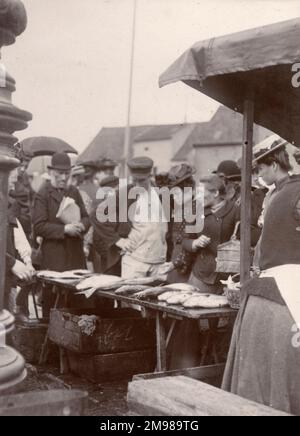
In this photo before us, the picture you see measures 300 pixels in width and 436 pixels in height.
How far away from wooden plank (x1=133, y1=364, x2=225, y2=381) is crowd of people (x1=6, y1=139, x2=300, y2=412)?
59cm

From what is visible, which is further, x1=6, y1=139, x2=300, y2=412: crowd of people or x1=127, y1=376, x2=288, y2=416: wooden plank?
x1=6, y1=139, x2=300, y2=412: crowd of people

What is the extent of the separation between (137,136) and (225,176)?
52.9m

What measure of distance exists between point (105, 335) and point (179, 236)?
1389mm

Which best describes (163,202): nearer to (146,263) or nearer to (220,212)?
(146,263)

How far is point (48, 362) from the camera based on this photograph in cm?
601

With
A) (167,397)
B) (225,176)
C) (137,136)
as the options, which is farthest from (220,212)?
(137,136)

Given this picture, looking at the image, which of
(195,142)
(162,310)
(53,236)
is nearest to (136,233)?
(53,236)

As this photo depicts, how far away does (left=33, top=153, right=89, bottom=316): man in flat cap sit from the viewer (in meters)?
6.90

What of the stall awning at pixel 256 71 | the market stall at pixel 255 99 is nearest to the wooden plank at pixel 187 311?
the market stall at pixel 255 99

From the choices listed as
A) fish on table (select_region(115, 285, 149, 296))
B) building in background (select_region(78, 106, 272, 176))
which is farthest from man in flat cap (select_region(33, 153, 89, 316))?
building in background (select_region(78, 106, 272, 176))

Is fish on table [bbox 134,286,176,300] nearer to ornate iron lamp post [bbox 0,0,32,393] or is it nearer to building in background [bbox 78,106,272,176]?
ornate iron lamp post [bbox 0,0,32,393]

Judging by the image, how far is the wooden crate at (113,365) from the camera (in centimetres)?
521

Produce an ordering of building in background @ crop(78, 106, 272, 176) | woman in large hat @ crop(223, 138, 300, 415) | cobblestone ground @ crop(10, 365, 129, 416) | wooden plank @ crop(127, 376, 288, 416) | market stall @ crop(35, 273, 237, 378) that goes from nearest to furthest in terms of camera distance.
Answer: wooden plank @ crop(127, 376, 288, 416) < woman in large hat @ crop(223, 138, 300, 415) < market stall @ crop(35, 273, 237, 378) < cobblestone ground @ crop(10, 365, 129, 416) < building in background @ crop(78, 106, 272, 176)

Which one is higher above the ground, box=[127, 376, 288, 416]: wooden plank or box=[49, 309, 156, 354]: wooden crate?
box=[127, 376, 288, 416]: wooden plank
